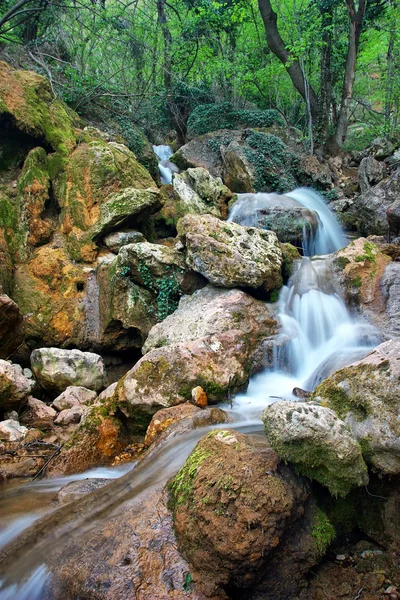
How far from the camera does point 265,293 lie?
7.70 m

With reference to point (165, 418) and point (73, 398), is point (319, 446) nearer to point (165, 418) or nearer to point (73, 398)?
point (165, 418)

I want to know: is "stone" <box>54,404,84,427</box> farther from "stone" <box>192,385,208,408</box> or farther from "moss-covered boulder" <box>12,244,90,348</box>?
"moss-covered boulder" <box>12,244,90,348</box>

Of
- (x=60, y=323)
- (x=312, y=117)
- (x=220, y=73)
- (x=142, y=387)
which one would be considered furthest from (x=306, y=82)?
(x=142, y=387)

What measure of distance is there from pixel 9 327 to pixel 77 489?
404cm

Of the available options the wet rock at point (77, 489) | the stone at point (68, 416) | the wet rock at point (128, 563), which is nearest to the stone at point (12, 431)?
the stone at point (68, 416)

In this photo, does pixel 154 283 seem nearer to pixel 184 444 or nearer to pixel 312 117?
pixel 184 444

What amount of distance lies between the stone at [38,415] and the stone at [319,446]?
4.21 meters

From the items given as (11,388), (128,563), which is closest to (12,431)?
(11,388)

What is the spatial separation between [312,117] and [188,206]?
9.19 m

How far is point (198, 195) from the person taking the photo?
38.0ft

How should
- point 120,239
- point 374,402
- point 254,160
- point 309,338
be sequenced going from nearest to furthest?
point 374,402 < point 309,338 < point 120,239 < point 254,160

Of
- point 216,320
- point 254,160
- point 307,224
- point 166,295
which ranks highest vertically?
point 254,160

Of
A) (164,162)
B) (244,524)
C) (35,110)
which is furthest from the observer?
(164,162)

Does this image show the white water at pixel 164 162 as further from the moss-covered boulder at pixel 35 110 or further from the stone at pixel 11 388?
the stone at pixel 11 388
